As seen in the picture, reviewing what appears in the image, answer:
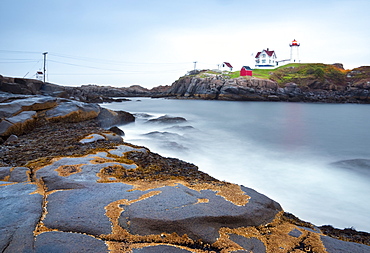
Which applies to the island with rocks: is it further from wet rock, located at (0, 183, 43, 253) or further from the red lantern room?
the red lantern room

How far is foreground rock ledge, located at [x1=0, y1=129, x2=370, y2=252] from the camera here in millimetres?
3006

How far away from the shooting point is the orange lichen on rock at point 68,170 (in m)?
5.43

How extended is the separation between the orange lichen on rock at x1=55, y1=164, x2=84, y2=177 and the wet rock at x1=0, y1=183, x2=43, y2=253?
806 millimetres

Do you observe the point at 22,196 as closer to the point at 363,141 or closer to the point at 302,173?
the point at 302,173

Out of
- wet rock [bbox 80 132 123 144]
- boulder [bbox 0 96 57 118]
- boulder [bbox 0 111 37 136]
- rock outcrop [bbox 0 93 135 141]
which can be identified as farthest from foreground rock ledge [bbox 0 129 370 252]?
boulder [bbox 0 96 57 118]

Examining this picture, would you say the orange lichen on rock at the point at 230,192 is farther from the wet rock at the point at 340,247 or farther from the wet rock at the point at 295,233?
the wet rock at the point at 340,247

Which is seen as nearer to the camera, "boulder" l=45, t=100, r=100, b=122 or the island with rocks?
the island with rocks

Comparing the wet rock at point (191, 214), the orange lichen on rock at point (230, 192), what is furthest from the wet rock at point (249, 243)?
the orange lichen on rock at point (230, 192)

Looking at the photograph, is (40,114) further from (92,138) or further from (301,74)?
(301,74)

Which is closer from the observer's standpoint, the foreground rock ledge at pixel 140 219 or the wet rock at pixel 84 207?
the foreground rock ledge at pixel 140 219

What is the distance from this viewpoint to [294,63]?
110 meters

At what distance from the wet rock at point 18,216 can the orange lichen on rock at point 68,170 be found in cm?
81

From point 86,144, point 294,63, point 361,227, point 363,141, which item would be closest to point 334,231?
point 361,227

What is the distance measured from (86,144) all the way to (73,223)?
6629 millimetres
